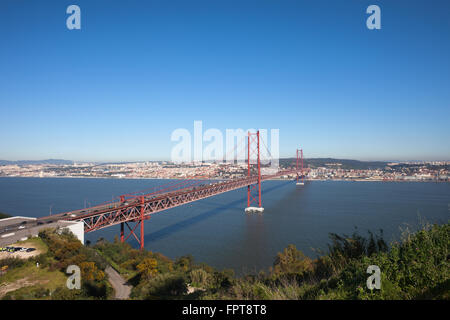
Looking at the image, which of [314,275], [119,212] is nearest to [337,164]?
[119,212]

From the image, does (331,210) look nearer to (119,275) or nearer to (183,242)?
(183,242)

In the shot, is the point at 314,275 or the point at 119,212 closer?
the point at 314,275

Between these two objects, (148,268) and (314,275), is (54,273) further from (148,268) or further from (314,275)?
(314,275)

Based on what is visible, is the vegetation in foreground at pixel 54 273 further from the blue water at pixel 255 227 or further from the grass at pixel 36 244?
the blue water at pixel 255 227

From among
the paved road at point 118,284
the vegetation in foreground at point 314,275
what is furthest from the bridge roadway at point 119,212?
the paved road at point 118,284
